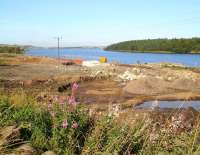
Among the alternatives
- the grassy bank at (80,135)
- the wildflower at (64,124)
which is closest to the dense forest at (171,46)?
the grassy bank at (80,135)

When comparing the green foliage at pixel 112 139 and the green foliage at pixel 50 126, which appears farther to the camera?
the green foliage at pixel 50 126

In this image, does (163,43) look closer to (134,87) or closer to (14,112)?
(134,87)

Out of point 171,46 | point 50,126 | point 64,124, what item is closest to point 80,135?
point 50,126

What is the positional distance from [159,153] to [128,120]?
4.38ft

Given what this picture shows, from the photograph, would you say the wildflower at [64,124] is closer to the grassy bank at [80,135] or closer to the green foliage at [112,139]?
the grassy bank at [80,135]

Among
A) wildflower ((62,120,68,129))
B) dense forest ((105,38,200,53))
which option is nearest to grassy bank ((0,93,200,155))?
wildflower ((62,120,68,129))

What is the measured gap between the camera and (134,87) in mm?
24953

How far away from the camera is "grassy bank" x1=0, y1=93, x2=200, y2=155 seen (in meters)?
5.57

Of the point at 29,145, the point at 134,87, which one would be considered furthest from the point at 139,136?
the point at 134,87

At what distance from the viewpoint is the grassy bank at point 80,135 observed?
18.3 ft

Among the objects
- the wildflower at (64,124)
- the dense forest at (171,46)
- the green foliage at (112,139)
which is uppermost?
the wildflower at (64,124)

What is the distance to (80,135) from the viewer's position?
20.2ft

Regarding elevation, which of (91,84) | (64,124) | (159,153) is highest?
(64,124)

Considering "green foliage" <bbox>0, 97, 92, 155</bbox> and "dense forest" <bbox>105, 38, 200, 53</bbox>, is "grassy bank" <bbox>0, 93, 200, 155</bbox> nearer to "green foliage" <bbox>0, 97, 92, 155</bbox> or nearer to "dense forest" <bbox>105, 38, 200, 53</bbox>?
"green foliage" <bbox>0, 97, 92, 155</bbox>
